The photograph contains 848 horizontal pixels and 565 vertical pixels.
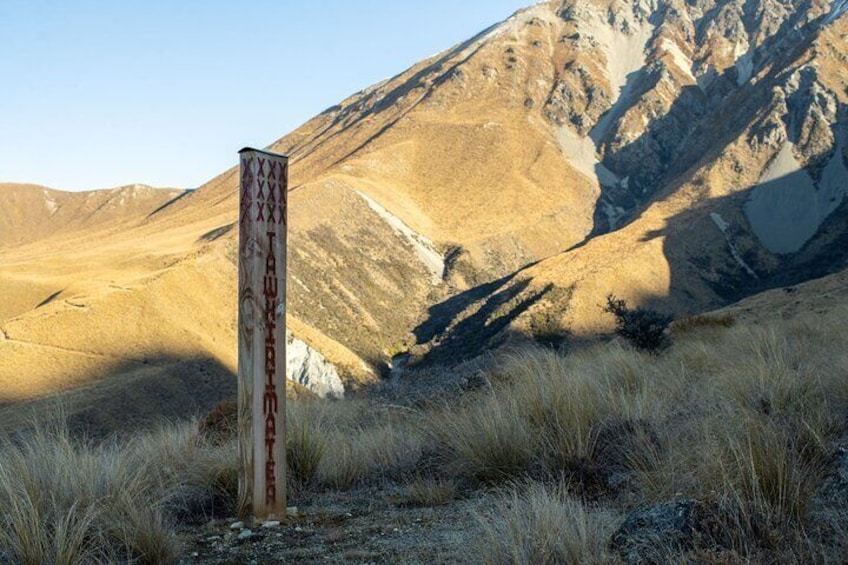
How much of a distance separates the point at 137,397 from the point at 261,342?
26617 millimetres

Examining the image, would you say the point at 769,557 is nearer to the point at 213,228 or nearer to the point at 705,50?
the point at 213,228

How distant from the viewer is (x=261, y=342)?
5434mm

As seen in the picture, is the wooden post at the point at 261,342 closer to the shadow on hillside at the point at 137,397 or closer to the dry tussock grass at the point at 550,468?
the dry tussock grass at the point at 550,468

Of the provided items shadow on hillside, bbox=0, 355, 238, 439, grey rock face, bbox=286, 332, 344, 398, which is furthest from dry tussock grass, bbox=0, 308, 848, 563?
grey rock face, bbox=286, 332, 344, 398

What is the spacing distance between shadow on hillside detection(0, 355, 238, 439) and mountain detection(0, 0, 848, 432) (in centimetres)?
23

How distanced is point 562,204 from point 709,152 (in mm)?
17561

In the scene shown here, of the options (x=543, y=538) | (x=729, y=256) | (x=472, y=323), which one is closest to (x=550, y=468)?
(x=543, y=538)

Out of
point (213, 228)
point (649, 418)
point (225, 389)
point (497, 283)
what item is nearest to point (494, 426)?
point (649, 418)

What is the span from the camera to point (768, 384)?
6316 mm

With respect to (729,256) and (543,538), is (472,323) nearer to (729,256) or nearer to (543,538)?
(729,256)

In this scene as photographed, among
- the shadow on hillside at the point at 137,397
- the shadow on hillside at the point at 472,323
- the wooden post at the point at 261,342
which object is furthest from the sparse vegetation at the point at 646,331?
the shadow on hillside at the point at 472,323

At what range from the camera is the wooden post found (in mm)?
5340

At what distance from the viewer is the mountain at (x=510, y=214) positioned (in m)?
40.8

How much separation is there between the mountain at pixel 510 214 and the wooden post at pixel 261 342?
21529 mm
